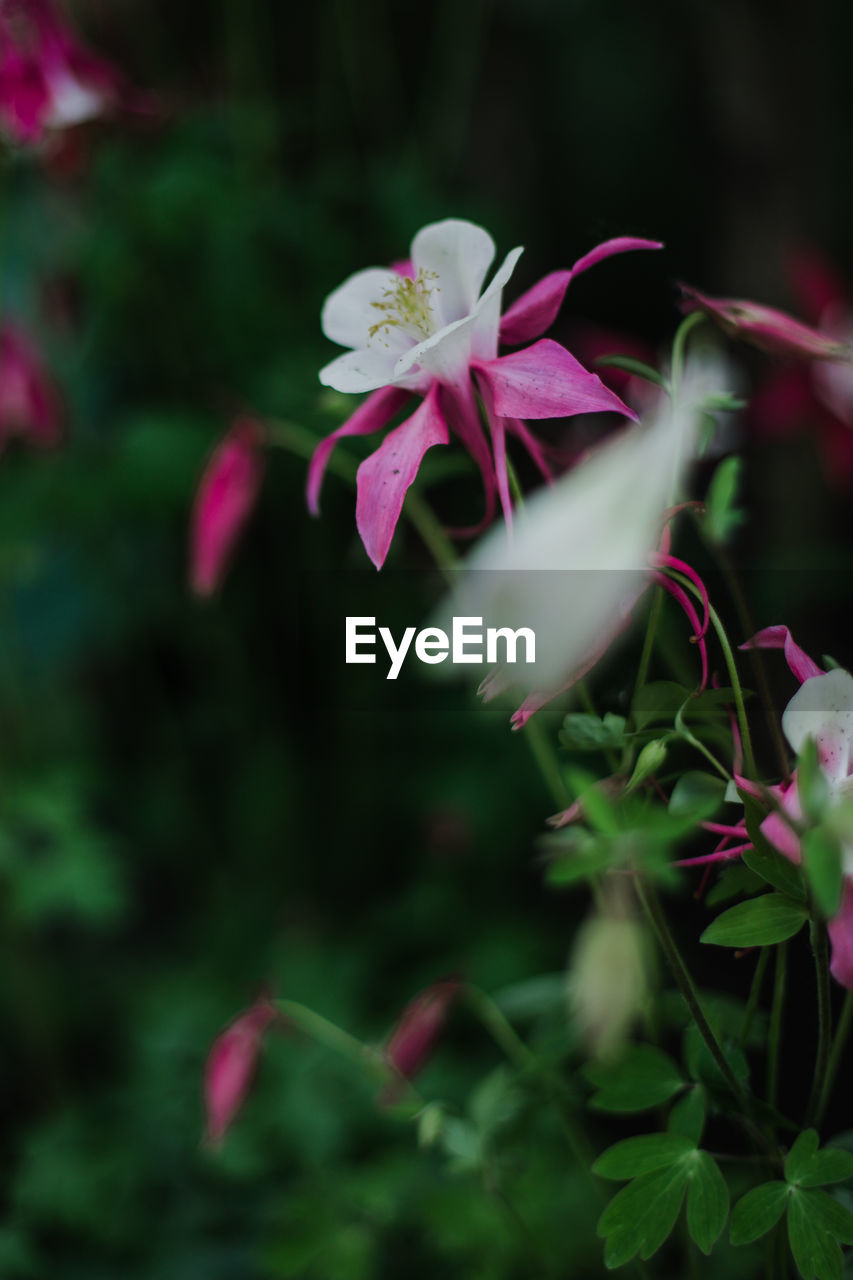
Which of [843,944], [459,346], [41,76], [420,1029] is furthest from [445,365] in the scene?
[41,76]

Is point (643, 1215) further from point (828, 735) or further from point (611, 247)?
point (611, 247)

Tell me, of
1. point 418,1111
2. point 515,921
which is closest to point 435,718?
point 515,921

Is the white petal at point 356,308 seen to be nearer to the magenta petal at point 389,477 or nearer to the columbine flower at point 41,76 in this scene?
the magenta petal at point 389,477

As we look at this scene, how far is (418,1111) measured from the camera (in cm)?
48

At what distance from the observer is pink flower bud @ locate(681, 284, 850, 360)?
1.34ft

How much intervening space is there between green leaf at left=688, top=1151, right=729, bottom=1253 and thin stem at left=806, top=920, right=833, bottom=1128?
50mm

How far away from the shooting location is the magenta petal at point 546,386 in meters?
0.34

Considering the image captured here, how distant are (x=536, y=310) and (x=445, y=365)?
4 centimetres

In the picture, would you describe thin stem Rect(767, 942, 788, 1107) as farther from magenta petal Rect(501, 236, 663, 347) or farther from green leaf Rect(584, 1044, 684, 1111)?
magenta petal Rect(501, 236, 663, 347)

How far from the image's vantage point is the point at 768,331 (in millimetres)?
419

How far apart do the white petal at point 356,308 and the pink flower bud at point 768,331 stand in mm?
124

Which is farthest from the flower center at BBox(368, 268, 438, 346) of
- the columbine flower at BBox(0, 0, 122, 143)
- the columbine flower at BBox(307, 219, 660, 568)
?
the columbine flower at BBox(0, 0, 122, 143)

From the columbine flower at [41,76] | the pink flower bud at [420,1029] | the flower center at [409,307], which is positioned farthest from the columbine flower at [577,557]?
the columbine flower at [41,76]

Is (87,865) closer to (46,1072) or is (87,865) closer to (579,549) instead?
(46,1072)
